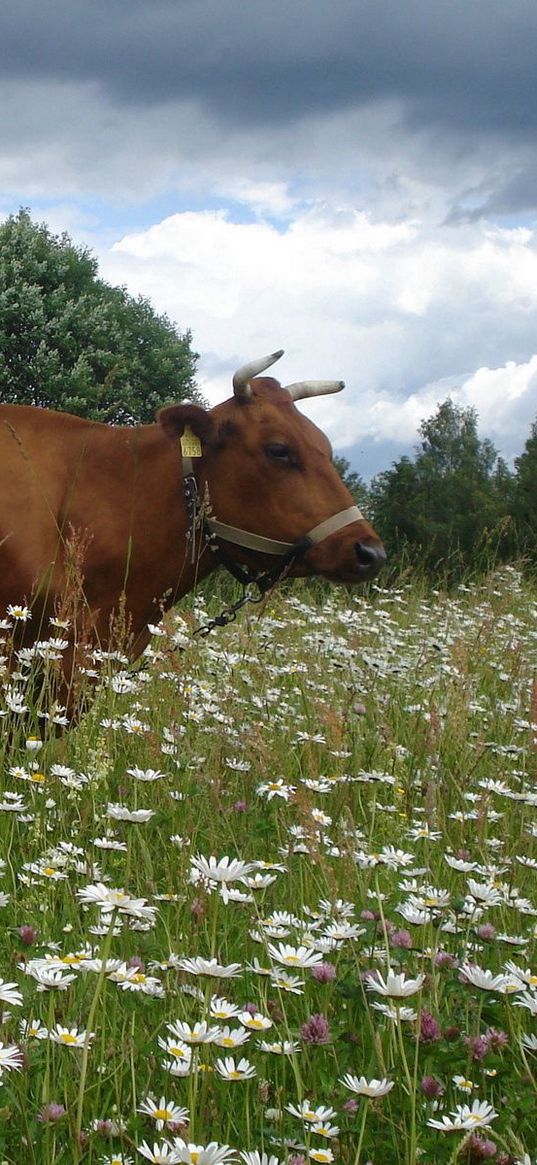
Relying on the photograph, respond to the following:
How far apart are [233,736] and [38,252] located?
63.0 feet

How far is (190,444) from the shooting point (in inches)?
232

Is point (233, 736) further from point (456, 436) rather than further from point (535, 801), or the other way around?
point (456, 436)

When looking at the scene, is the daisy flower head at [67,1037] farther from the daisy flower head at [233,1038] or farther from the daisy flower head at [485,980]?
the daisy flower head at [485,980]

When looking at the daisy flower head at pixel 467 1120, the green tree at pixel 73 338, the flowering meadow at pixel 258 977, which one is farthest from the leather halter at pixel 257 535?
the green tree at pixel 73 338

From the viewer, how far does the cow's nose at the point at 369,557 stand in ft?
18.9

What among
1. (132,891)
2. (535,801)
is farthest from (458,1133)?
(535,801)

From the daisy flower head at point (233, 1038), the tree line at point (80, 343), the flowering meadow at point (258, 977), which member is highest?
the tree line at point (80, 343)

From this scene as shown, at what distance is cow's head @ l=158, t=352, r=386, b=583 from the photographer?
19.1 ft

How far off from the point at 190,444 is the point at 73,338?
15126 millimetres

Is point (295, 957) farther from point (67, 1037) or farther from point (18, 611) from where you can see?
point (18, 611)

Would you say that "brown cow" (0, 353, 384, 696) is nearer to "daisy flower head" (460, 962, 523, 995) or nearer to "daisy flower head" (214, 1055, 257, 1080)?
"daisy flower head" (460, 962, 523, 995)

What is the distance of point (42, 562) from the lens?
5.53 meters

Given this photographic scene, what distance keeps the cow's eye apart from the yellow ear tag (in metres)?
0.34

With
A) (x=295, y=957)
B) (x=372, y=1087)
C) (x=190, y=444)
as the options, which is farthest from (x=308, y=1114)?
(x=190, y=444)
